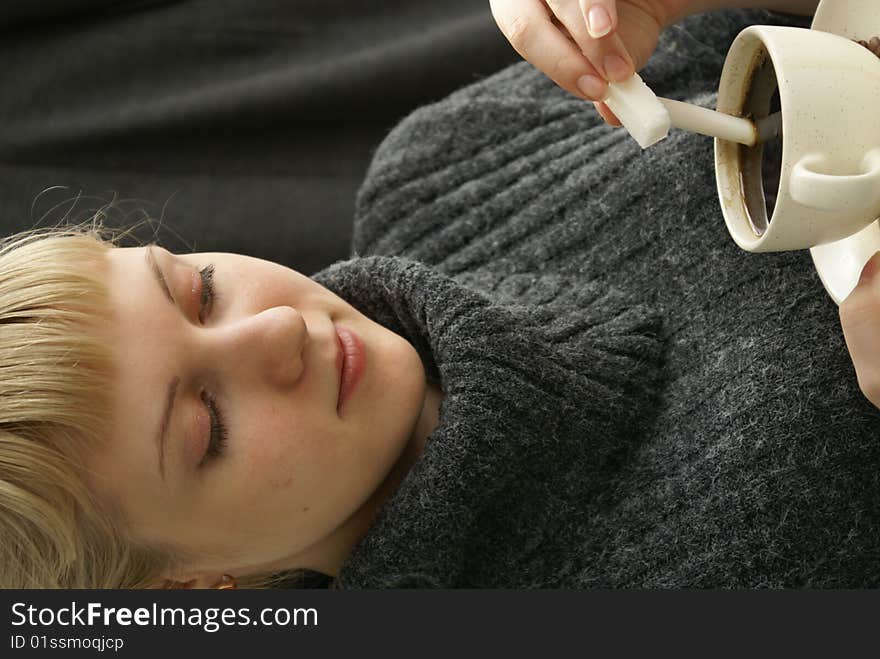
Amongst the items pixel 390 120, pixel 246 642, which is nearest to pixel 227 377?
pixel 246 642

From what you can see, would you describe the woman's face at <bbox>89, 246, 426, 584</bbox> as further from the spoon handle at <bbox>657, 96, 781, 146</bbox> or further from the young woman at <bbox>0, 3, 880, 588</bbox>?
the spoon handle at <bbox>657, 96, 781, 146</bbox>

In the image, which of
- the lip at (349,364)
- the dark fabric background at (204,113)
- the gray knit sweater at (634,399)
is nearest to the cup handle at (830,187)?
the gray knit sweater at (634,399)

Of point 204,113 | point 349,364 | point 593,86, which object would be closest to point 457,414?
point 349,364

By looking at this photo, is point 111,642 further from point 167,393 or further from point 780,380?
point 780,380

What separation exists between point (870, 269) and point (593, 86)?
22 centimetres

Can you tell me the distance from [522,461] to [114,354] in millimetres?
366

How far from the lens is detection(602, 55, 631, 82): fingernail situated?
65 centimetres

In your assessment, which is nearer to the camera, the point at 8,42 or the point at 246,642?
the point at 246,642

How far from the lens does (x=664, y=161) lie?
93 cm

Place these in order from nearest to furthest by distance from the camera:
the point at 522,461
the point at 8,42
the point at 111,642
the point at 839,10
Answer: the point at 839,10 → the point at 111,642 → the point at 522,461 → the point at 8,42

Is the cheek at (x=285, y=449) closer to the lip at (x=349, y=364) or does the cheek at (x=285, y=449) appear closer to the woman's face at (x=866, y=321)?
the lip at (x=349, y=364)

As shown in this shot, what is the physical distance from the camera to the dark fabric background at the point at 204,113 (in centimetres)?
138

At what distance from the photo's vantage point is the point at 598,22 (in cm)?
65

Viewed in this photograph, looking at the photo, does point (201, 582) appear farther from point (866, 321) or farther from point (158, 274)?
point (866, 321)
